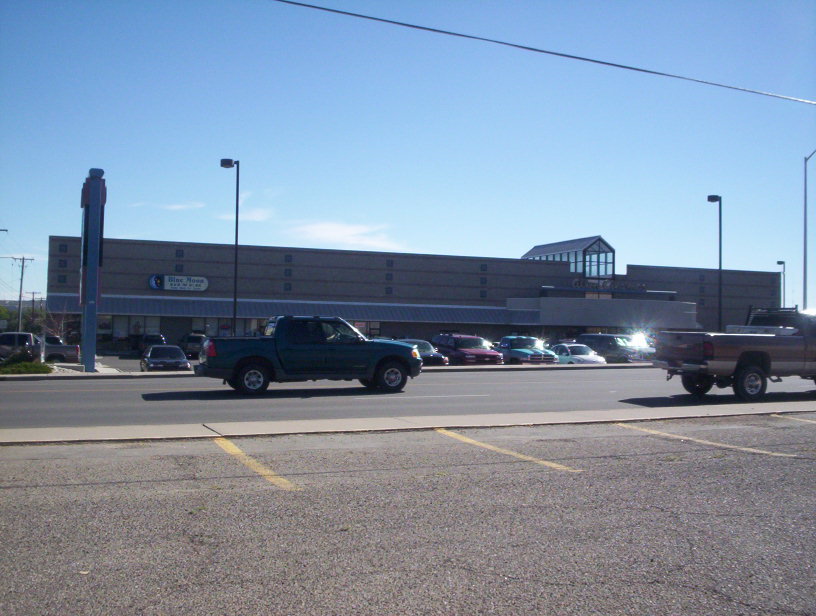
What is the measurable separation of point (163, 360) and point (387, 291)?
28.5 metres

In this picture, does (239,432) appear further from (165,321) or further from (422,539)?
(165,321)

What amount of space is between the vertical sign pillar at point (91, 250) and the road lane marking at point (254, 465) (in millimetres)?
20042

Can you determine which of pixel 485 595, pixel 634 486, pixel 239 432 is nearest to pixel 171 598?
pixel 485 595

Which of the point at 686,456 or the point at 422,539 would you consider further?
the point at 686,456

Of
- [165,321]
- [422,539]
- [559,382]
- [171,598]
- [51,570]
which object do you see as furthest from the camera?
[165,321]

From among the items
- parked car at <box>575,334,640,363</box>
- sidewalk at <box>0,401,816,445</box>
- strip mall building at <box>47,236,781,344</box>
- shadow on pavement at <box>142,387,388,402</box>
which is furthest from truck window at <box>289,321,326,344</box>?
strip mall building at <box>47,236,781,344</box>

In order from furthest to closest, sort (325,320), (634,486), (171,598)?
(325,320), (634,486), (171,598)

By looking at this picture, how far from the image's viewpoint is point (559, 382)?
25500 millimetres

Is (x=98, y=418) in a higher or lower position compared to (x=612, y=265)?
lower

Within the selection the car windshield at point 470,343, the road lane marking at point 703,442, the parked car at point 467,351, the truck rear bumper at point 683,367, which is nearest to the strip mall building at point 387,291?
the parked car at point 467,351

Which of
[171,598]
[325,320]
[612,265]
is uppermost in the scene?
[612,265]

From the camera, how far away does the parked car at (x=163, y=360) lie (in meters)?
32.4

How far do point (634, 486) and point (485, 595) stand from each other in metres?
3.94

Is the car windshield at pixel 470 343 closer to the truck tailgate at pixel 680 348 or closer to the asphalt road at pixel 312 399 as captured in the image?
the asphalt road at pixel 312 399
